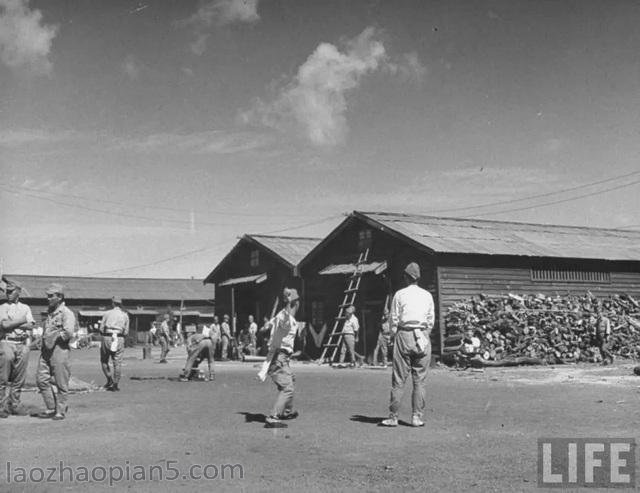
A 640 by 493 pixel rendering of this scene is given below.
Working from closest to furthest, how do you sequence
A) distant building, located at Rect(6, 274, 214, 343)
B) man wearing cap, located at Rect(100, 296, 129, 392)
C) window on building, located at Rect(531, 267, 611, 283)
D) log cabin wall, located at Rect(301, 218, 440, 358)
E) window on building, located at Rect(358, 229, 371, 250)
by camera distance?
man wearing cap, located at Rect(100, 296, 129, 392) < log cabin wall, located at Rect(301, 218, 440, 358) < window on building, located at Rect(531, 267, 611, 283) < window on building, located at Rect(358, 229, 371, 250) < distant building, located at Rect(6, 274, 214, 343)

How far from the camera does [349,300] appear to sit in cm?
2659

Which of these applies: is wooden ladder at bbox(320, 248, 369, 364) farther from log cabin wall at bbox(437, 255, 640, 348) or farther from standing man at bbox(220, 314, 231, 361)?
standing man at bbox(220, 314, 231, 361)

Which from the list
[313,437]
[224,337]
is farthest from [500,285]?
[313,437]

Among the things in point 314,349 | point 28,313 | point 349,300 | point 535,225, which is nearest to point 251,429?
point 28,313

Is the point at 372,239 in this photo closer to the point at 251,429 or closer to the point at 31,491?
the point at 251,429

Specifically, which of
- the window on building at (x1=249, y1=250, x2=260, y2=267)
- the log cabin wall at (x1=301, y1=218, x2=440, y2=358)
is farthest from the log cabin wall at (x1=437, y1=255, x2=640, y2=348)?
the window on building at (x1=249, y1=250, x2=260, y2=267)

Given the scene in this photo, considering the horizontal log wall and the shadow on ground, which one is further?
the horizontal log wall

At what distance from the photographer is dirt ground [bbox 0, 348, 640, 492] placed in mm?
5906

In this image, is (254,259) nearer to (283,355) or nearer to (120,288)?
(283,355)

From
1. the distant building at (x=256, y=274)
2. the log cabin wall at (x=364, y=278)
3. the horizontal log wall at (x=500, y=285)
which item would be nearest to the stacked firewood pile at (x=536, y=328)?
the horizontal log wall at (x=500, y=285)

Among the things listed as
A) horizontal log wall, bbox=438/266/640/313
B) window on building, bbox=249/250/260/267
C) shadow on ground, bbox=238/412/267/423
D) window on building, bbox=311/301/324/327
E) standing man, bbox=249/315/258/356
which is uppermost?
window on building, bbox=249/250/260/267

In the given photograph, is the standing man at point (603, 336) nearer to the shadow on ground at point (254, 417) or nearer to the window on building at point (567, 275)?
the window on building at point (567, 275)

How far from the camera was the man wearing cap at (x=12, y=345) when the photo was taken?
32.0 feet

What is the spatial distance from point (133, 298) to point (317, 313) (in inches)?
1307
